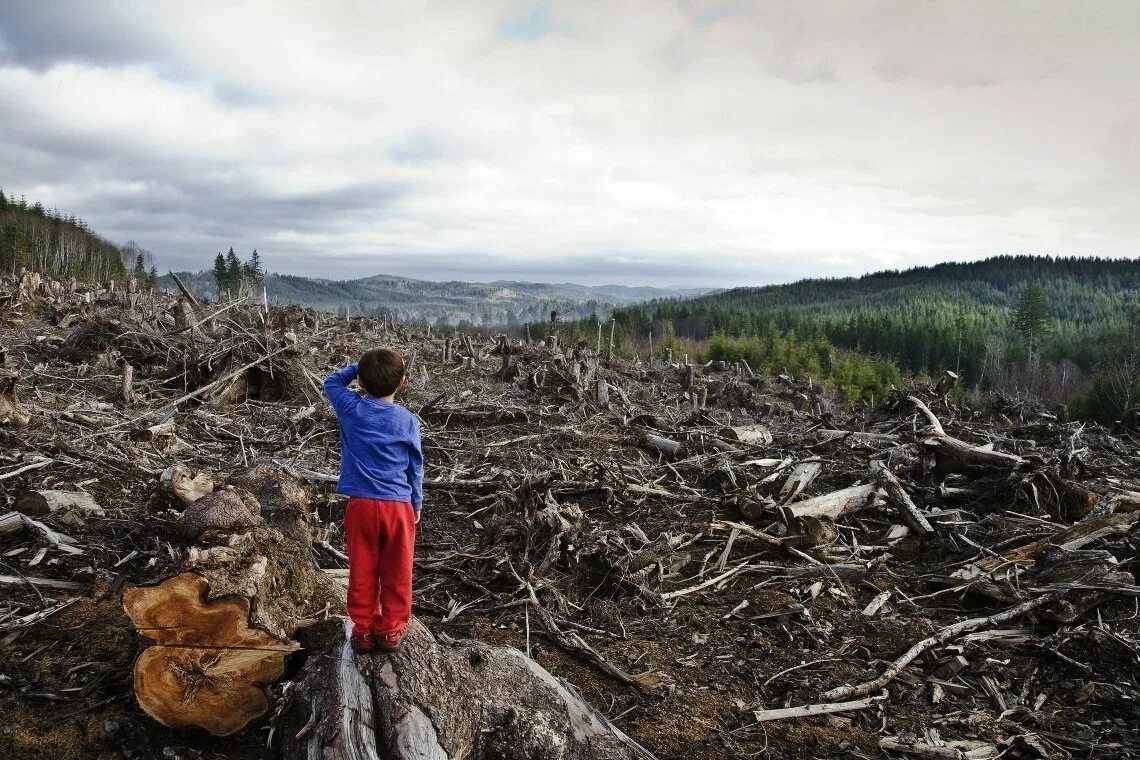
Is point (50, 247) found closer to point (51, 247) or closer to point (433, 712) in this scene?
point (51, 247)

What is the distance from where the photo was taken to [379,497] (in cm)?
323

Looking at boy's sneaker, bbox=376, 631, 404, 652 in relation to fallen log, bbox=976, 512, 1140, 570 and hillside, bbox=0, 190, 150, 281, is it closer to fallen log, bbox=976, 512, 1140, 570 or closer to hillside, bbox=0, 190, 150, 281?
fallen log, bbox=976, 512, 1140, 570

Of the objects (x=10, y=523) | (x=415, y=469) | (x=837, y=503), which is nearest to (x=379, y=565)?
(x=415, y=469)

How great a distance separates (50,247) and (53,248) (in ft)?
2.57

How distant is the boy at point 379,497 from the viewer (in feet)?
10.3

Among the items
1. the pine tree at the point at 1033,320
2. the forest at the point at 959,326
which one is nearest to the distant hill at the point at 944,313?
the forest at the point at 959,326

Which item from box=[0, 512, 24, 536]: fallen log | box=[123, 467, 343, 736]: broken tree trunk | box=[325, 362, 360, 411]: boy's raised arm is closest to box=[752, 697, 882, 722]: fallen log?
box=[123, 467, 343, 736]: broken tree trunk

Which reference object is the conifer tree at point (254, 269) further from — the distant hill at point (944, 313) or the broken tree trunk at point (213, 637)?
the broken tree trunk at point (213, 637)

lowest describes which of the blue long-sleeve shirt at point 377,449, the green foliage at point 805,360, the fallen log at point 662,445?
the green foliage at point 805,360

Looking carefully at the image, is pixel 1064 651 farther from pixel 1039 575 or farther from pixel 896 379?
pixel 896 379

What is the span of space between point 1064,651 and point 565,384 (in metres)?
8.46

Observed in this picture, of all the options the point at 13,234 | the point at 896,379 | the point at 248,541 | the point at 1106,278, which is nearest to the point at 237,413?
the point at 248,541

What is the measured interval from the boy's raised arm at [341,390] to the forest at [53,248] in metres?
65.1

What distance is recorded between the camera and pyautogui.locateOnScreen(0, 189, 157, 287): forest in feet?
209
